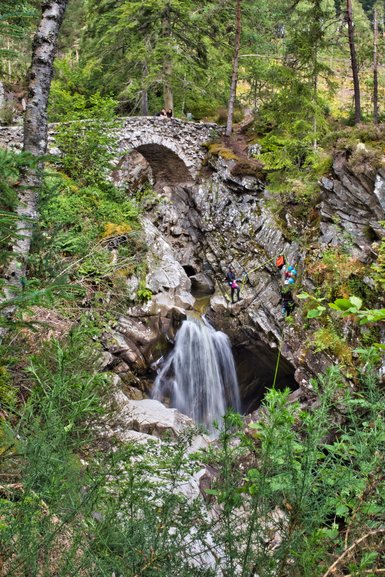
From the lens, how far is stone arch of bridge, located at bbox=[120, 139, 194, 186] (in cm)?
1595

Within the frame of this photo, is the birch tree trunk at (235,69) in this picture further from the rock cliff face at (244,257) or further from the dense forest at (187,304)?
the rock cliff face at (244,257)

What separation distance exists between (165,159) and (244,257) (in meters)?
6.23

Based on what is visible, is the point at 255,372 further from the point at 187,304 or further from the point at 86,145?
the point at 86,145

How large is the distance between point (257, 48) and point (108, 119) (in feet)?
33.8

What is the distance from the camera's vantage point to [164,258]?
13055 millimetres

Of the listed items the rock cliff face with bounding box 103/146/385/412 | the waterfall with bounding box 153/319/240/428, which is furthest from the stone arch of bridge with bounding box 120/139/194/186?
the waterfall with bounding box 153/319/240/428

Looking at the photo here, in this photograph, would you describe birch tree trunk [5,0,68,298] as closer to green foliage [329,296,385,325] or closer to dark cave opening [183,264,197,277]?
green foliage [329,296,385,325]

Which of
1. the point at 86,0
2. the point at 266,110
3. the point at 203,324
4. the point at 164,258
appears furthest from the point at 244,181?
the point at 86,0

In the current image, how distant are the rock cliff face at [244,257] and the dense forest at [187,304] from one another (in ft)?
0.21

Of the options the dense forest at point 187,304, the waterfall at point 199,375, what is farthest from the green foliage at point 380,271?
the waterfall at point 199,375

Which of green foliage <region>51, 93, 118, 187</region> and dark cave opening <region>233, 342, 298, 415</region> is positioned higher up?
green foliage <region>51, 93, 118, 187</region>

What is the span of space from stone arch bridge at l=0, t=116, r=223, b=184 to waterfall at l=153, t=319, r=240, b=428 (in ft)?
24.5

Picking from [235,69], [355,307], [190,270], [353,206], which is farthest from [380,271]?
[235,69]

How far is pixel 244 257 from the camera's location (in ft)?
45.5
